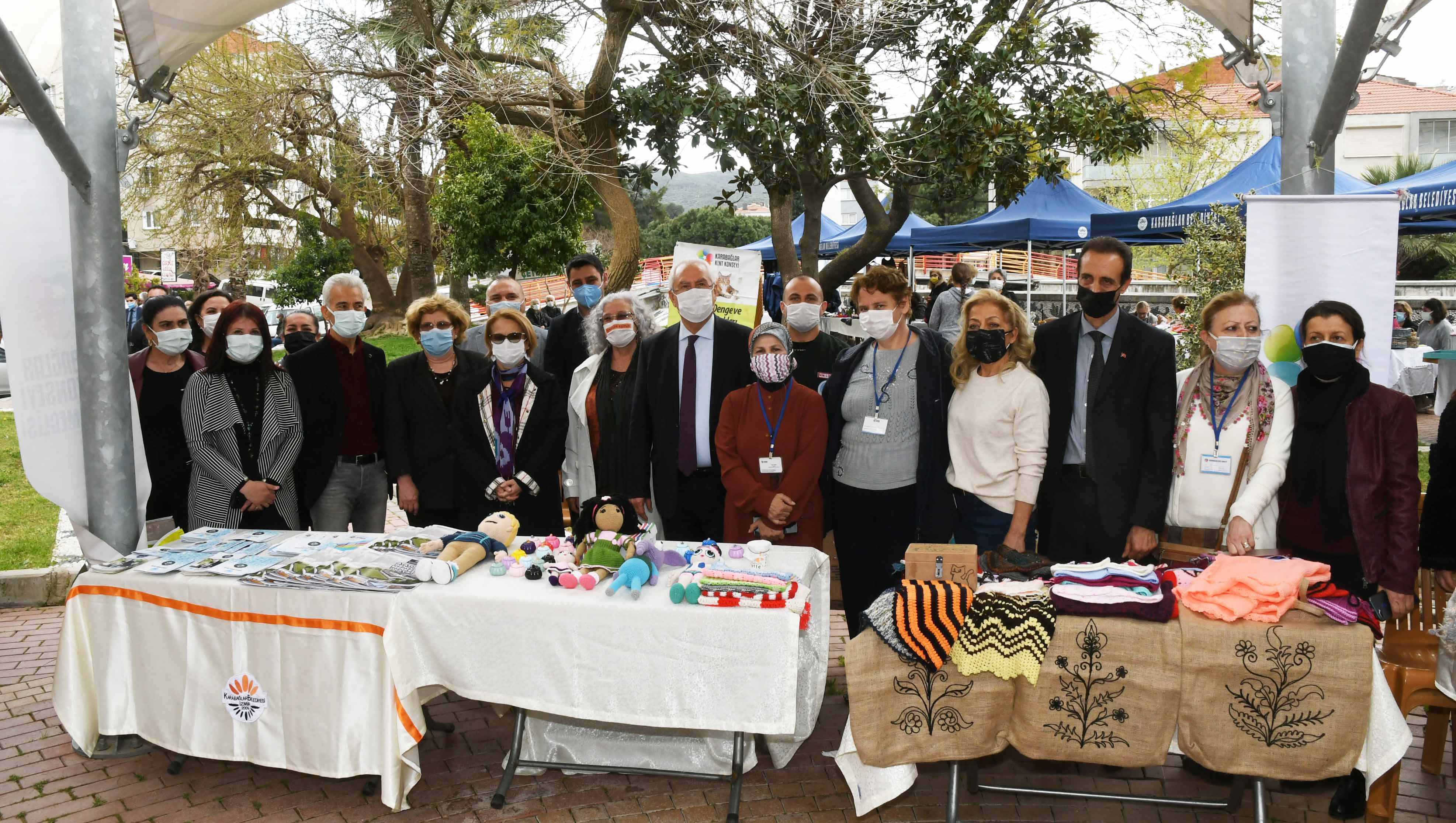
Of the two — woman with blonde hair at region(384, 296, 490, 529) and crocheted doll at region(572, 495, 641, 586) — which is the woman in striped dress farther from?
crocheted doll at region(572, 495, 641, 586)

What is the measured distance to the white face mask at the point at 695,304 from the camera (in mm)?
4707

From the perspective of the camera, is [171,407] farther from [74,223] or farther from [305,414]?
[74,223]

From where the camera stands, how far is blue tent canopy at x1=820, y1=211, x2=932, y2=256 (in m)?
16.5

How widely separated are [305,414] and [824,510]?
8.29ft

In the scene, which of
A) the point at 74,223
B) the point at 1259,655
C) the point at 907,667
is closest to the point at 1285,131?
the point at 1259,655

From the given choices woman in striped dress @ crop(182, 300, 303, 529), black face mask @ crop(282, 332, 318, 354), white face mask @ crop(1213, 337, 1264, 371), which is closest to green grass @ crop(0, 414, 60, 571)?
black face mask @ crop(282, 332, 318, 354)

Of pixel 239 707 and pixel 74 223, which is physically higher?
pixel 74 223

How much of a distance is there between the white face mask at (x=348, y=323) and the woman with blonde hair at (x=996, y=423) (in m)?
2.91

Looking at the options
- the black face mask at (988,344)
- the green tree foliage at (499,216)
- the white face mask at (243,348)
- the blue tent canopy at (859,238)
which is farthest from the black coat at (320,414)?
the blue tent canopy at (859,238)

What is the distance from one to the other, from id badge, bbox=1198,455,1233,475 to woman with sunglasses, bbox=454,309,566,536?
9.19 feet

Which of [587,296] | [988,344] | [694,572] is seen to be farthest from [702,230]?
[694,572]

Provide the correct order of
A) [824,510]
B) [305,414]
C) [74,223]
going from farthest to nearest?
[305,414] → [824,510] → [74,223]

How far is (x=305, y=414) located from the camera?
4809mm

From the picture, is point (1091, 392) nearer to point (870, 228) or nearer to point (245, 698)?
point (245, 698)
